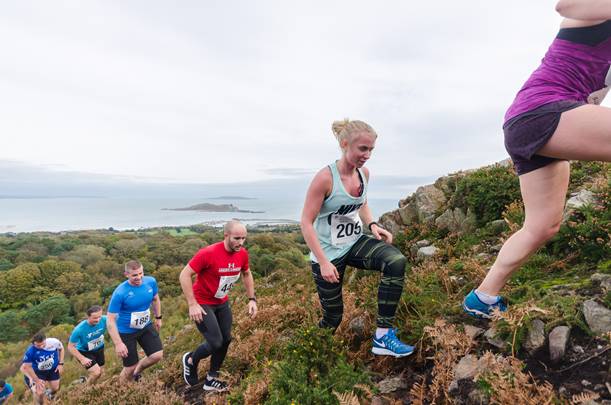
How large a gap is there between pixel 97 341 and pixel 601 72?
8.89m

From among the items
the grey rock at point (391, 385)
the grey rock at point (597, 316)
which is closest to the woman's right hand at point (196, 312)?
the grey rock at point (391, 385)

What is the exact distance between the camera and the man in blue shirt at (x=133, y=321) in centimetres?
541

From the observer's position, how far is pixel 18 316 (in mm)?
42500

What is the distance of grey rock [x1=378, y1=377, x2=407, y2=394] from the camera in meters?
2.77

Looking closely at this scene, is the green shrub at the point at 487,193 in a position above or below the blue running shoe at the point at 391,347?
above

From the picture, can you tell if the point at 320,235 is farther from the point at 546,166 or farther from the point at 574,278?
the point at 574,278

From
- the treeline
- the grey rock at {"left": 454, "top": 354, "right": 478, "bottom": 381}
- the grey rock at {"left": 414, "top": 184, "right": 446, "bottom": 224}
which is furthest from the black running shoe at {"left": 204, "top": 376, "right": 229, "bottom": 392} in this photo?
the treeline

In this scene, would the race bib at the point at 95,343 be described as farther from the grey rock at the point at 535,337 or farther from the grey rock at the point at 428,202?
the grey rock at the point at 535,337

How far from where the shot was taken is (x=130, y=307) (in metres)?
5.54

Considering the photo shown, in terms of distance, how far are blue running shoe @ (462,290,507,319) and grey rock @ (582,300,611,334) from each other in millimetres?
533

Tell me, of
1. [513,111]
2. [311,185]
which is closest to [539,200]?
[513,111]

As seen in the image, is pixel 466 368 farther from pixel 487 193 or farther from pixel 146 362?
pixel 146 362

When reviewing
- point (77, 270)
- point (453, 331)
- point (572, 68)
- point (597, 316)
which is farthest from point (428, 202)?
point (77, 270)

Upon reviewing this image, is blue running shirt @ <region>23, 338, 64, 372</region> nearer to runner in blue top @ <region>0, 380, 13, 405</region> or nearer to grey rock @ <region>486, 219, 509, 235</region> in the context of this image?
runner in blue top @ <region>0, 380, 13, 405</region>
